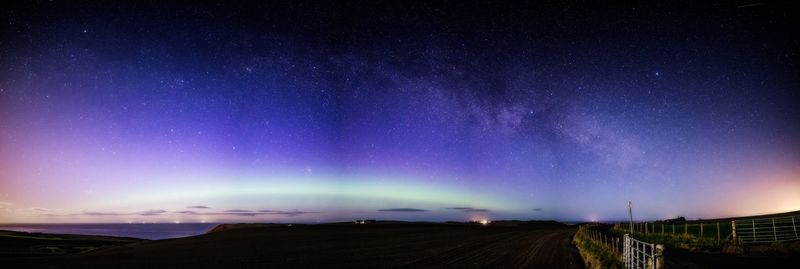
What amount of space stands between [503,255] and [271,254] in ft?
50.1

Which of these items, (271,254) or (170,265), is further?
(271,254)

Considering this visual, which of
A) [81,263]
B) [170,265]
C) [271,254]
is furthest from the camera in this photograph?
[271,254]

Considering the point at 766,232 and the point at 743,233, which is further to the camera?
the point at 743,233

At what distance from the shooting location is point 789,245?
20.5 metres

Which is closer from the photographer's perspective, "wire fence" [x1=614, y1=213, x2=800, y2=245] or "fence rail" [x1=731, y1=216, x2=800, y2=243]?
"fence rail" [x1=731, y1=216, x2=800, y2=243]

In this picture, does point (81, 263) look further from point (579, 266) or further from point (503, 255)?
point (579, 266)

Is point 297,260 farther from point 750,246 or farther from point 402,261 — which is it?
point 750,246

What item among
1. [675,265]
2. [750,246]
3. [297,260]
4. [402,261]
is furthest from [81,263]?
[750,246]

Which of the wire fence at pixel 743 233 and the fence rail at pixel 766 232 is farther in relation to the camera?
the wire fence at pixel 743 233

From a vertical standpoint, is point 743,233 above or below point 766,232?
below

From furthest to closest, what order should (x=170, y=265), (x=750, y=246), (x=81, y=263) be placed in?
(x=81, y=263), (x=170, y=265), (x=750, y=246)

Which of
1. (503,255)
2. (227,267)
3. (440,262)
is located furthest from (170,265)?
(503,255)

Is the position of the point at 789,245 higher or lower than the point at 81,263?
higher

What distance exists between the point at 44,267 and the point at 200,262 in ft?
30.1
